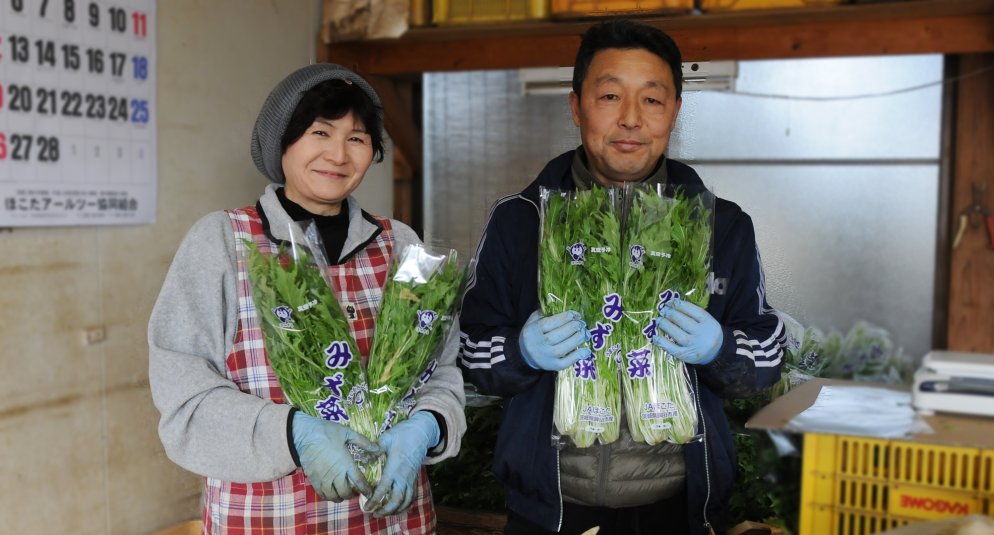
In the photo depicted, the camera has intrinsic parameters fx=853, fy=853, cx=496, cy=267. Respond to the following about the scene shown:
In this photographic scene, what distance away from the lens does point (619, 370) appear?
1698 mm

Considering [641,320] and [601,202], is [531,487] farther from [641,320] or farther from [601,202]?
[601,202]

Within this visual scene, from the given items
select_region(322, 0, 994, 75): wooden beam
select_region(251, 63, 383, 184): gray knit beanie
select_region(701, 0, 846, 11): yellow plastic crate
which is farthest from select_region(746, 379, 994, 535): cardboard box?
select_region(701, 0, 846, 11): yellow plastic crate

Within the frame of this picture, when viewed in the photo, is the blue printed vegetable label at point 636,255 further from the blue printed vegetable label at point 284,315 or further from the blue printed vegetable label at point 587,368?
the blue printed vegetable label at point 284,315

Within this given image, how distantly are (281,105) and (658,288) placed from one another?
83 cm

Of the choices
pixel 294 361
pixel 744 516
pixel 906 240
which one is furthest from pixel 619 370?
pixel 906 240

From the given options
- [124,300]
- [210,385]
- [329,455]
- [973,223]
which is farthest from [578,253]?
[973,223]

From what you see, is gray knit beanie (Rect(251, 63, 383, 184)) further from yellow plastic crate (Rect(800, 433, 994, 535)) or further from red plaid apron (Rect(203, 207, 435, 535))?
yellow plastic crate (Rect(800, 433, 994, 535))

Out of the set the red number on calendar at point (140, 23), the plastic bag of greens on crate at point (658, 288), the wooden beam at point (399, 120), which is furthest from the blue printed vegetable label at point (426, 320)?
the wooden beam at point (399, 120)

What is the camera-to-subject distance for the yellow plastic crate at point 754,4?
2.82m

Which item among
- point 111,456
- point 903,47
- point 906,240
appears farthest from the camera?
point 906,240

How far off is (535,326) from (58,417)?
1.64 metres

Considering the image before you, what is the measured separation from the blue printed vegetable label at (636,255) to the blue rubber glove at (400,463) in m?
0.50

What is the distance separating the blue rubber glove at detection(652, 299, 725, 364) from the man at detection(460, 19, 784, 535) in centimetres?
6

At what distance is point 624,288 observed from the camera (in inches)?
64.3
